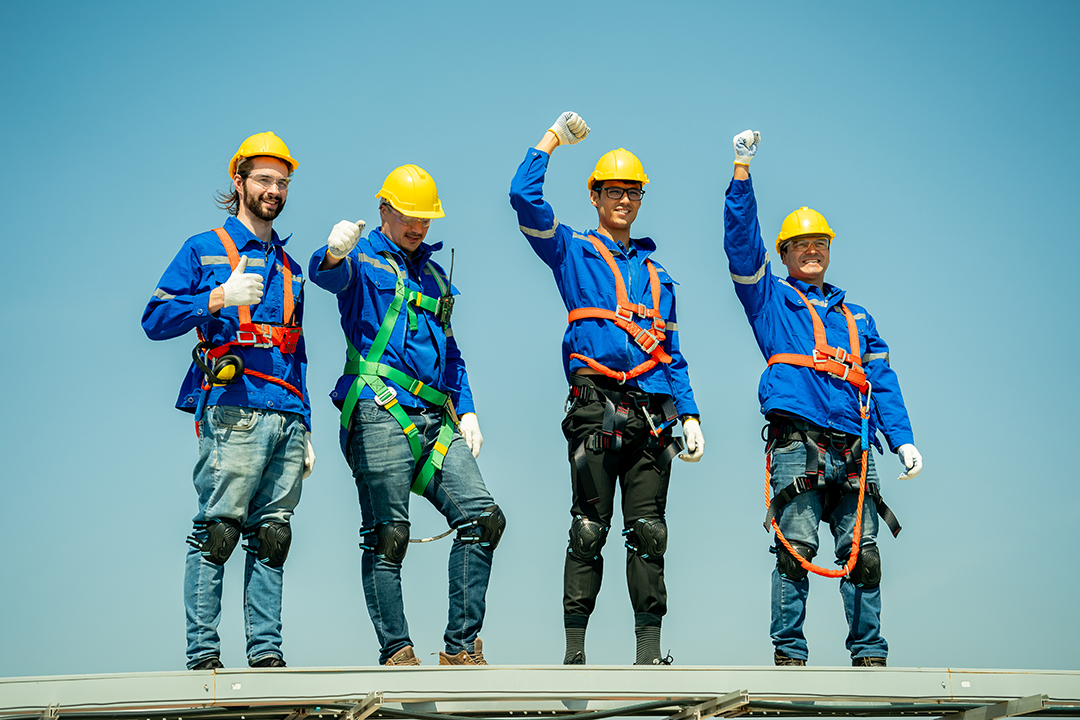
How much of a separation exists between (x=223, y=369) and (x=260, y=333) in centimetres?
31

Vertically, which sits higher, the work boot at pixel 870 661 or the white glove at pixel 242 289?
the white glove at pixel 242 289

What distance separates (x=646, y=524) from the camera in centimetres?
614

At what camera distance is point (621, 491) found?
6379 millimetres

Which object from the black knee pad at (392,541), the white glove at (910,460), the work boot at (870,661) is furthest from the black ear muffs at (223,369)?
the white glove at (910,460)

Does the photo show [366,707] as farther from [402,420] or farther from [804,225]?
[804,225]

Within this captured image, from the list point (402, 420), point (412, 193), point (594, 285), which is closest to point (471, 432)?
point (402, 420)

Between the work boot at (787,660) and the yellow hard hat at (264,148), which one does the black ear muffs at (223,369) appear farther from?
the work boot at (787,660)

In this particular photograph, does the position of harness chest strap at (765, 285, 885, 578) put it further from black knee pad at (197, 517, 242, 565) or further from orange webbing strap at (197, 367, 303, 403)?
black knee pad at (197, 517, 242, 565)

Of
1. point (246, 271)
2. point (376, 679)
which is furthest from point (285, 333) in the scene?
point (376, 679)

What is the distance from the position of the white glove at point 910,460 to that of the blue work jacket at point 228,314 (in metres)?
3.53

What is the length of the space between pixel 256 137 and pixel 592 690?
3.23 m

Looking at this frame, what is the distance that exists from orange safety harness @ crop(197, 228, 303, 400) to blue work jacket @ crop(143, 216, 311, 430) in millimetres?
19

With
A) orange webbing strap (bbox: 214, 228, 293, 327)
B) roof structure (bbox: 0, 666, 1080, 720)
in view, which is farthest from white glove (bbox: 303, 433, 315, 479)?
roof structure (bbox: 0, 666, 1080, 720)

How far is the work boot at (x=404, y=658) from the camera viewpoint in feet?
18.8
